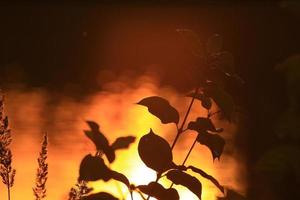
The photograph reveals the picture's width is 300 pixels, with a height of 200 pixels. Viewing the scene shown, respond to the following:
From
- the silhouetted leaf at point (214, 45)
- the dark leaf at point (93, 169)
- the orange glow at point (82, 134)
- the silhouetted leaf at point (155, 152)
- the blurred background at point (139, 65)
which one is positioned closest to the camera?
the dark leaf at point (93, 169)

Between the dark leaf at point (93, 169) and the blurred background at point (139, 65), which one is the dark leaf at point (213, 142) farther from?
the dark leaf at point (93, 169)

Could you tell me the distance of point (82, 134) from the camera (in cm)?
854

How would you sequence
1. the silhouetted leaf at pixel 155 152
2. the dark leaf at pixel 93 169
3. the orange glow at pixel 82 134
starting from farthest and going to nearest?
the orange glow at pixel 82 134, the silhouetted leaf at pixel 155 152, the dark leaf at pixel 93 169

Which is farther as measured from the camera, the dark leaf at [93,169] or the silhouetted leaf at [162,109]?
the silhouetted leaf at [162,109]

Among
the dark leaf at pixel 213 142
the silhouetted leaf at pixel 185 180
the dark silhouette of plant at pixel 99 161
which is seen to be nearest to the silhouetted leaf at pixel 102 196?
the dark silhouette of plant at pixel 99 161

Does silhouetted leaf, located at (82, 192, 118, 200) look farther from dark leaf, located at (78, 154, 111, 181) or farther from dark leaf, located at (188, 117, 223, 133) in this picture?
dark leaf, located at (188, 117, 223, 133)

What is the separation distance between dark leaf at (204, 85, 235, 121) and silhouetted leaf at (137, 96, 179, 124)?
3.1 inches

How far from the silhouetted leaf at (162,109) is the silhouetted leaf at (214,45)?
0.13 metres

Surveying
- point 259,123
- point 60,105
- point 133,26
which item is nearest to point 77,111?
point 60,105

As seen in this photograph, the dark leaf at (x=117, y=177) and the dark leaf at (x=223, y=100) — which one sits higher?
the dark leaf at (x=223, y=100)

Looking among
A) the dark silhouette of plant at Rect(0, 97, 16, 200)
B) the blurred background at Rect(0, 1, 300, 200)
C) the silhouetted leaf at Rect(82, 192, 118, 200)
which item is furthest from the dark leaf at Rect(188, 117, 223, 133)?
the dark silhouette of plant at Rect(0, 97, 16, 200)

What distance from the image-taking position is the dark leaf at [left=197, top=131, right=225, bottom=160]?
5.36 ft

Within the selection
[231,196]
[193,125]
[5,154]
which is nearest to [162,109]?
[193,125]

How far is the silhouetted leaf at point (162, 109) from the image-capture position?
1.62 metres
